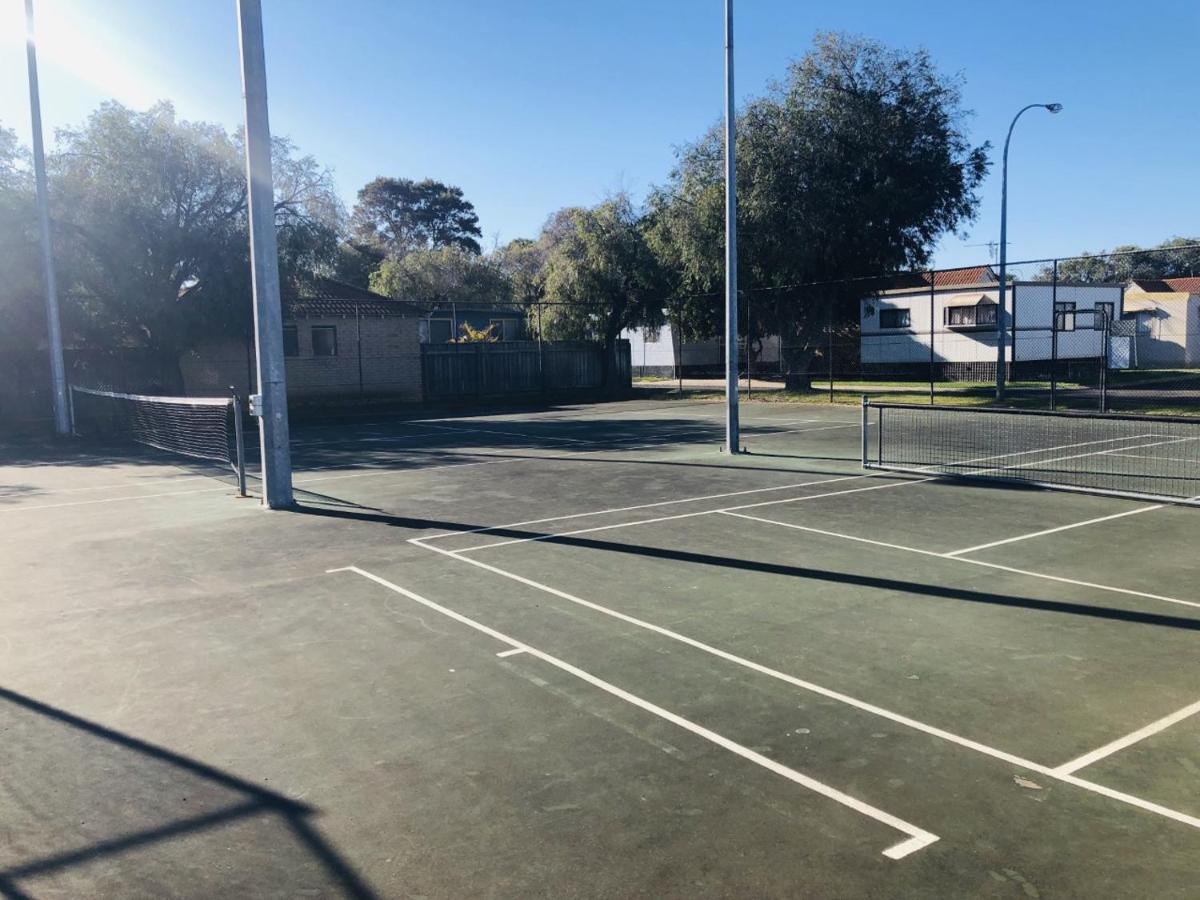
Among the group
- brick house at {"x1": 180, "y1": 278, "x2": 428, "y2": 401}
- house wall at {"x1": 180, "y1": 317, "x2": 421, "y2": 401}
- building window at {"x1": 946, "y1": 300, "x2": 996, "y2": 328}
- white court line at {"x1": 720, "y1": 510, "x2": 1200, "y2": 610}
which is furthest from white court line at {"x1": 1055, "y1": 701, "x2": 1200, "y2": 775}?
building window at {"x1": 946, "y1": 300, "x2": 996, "y2": 328}

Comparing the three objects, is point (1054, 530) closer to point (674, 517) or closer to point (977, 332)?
point (674, 517)

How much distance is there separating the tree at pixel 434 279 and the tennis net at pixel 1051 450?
142 ft

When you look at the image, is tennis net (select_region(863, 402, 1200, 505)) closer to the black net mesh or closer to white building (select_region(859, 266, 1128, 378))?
the black net mesh

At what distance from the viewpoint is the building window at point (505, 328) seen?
58713 mm

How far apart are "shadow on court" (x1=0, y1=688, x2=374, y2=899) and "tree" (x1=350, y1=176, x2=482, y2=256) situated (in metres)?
90.0

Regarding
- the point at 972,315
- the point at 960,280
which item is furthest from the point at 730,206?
the point at 960,280

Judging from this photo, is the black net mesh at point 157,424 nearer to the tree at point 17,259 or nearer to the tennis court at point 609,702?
the tree at point 17,259

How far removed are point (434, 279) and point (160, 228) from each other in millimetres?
33714

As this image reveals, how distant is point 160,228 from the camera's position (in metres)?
31.2

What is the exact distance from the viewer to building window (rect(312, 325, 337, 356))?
38844 mm

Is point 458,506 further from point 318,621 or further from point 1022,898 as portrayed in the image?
Result: point 1022,898

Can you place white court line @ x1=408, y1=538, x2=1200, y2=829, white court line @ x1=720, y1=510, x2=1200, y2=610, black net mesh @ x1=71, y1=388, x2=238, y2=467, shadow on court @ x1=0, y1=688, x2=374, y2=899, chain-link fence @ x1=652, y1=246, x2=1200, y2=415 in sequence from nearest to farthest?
→ shadow on court @ x1=0, y1=688, x2=374, y2=899, white court line @ x1=408, y1=538, x2=1200, y2=829, white court line @ x1=720, y1=510, x2=1200, y2=610, black net mesh @ x1=71, y1=388, x2=238, y2=467, chain-link fence @ x1=652, y1=246, x2=1200, y2=415

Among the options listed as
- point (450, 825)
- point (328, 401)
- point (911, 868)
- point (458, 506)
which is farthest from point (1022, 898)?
point (328, 401)

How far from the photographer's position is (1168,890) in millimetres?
3947
